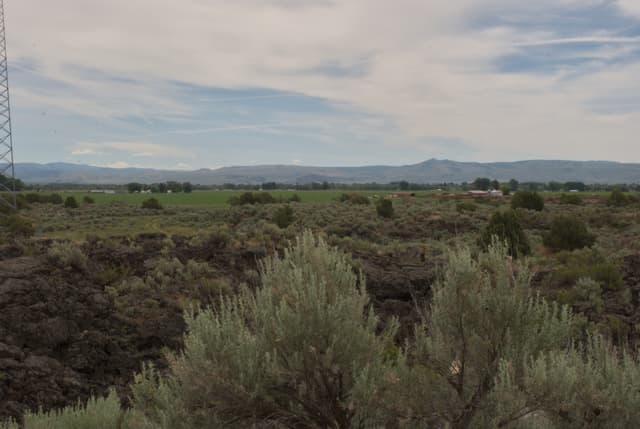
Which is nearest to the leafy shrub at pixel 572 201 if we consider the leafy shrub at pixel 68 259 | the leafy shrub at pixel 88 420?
the leafy shrub at pixel 68 259

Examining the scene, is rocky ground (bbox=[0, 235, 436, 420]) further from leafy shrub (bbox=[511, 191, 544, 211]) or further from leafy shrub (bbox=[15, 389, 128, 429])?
leafy shrub (bbox=[511, 191, 544, 211])

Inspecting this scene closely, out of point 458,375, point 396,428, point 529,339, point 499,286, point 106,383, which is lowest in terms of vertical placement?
point 106,383

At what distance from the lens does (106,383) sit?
9438mm

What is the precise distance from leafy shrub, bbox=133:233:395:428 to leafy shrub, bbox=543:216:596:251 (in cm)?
1982

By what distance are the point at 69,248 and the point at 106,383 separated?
6038 mm

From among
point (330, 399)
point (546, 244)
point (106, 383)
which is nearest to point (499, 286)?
point (330, 399)

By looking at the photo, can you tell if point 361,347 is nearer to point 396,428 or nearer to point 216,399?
point 396,428

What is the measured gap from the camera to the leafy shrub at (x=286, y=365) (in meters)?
Result: 4.74

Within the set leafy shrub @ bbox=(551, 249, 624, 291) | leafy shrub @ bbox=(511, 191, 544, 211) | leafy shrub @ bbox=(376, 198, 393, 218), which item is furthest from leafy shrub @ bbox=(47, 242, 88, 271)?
leafy shrub @ bbox=(511, 191, 544, 211)

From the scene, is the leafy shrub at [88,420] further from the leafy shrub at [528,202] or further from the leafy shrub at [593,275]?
the leafy shrub at [528,202]

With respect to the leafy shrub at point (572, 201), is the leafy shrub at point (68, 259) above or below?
above

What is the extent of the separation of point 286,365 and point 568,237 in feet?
67.2

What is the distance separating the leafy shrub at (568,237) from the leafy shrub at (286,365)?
1982 centimetres

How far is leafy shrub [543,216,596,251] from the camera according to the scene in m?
22.4
